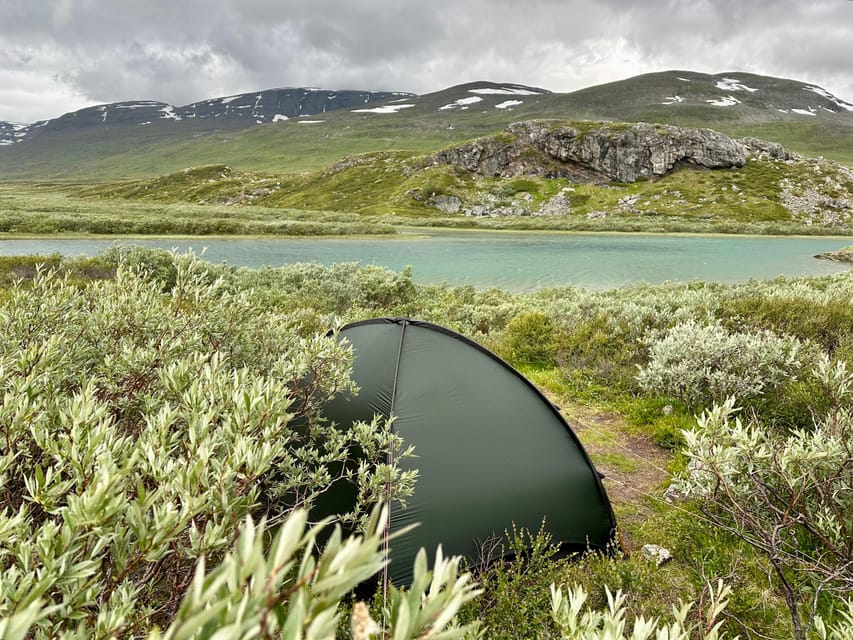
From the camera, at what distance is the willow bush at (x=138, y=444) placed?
1578mm

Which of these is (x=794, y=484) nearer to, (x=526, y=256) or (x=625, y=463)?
(x=625, y=463)

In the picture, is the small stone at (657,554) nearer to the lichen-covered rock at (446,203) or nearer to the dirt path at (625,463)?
the dirt path at (625,463)

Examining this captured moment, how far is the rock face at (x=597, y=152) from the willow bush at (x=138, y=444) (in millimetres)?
109444

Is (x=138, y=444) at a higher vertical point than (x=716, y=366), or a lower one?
higher

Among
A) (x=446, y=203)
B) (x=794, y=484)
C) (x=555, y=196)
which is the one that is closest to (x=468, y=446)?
(x=794, y=484)

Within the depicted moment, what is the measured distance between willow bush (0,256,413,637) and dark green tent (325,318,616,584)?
648mm

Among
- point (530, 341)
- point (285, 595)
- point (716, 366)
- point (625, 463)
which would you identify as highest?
point (285, 595)

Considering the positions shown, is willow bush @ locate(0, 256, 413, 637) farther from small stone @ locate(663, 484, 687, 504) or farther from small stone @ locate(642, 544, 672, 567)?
small stone @ locate(663, 484, 687, 504)

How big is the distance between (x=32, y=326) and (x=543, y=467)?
5.34m

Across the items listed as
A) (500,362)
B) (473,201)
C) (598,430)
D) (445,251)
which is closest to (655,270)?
(445,251)

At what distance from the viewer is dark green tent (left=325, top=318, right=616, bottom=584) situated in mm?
4258

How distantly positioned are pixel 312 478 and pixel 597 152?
11600cm

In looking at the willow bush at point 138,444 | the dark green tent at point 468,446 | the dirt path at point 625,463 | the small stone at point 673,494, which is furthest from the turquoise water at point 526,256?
the willow bush at point 138,444

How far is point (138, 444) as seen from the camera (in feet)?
7.18
